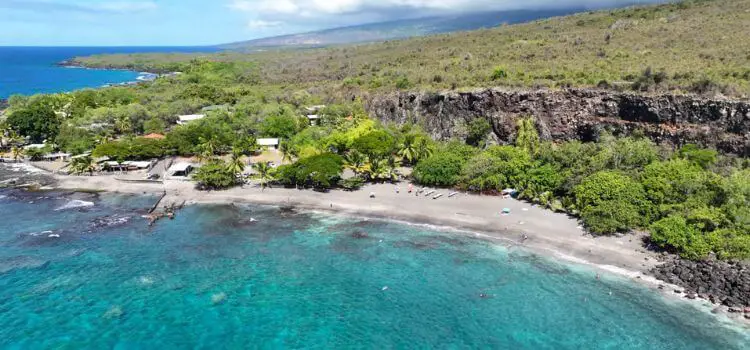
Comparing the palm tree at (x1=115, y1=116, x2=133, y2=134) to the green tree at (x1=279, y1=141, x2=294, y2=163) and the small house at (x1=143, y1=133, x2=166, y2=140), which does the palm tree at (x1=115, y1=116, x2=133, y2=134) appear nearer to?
the small house at (x1=143, y1=133, x2=166, y2=140)

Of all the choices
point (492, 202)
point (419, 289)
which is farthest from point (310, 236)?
point (492, 202)

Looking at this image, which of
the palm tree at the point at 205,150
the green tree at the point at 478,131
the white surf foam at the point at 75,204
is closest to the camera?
the white surf foam at the point at 75,204

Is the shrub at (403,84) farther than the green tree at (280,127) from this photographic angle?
Yes

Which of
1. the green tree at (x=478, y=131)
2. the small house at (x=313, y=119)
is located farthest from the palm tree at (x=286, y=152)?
the green tree at (x=478, y=131)

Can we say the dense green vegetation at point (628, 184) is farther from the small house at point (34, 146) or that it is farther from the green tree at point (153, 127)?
the small house at point (34, 146)

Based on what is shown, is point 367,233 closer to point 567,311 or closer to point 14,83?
point 567,311

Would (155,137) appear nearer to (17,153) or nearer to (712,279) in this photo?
(17,153)

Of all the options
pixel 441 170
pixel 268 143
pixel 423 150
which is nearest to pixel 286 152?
pixel 268 143
